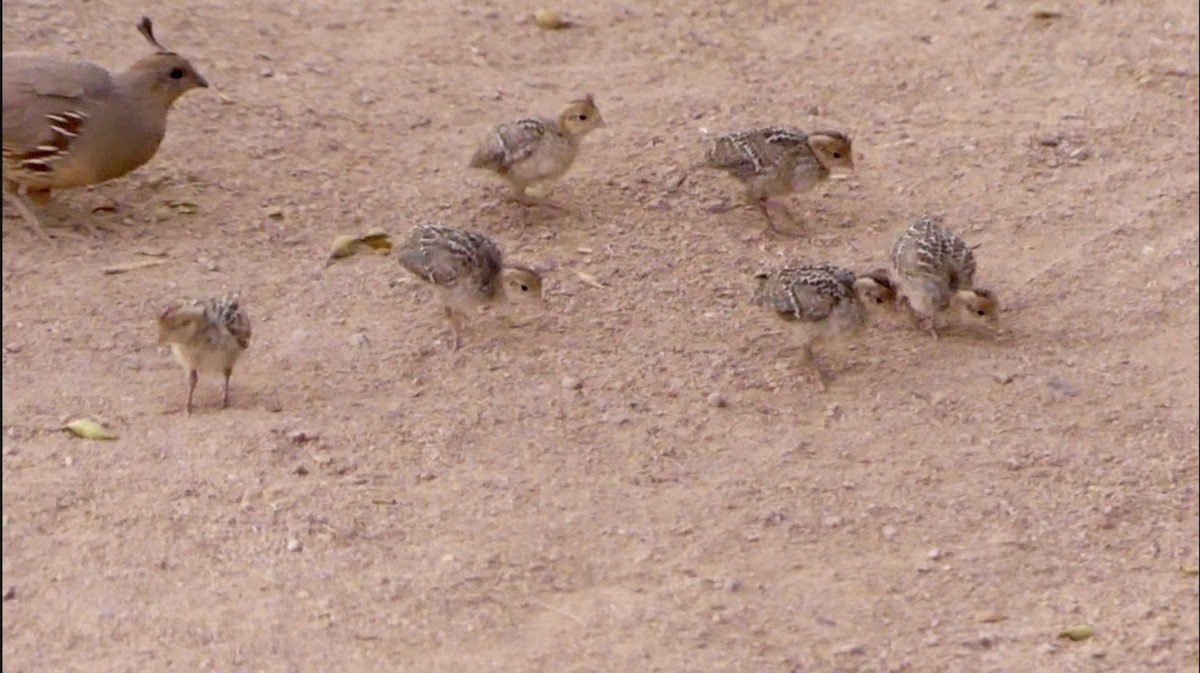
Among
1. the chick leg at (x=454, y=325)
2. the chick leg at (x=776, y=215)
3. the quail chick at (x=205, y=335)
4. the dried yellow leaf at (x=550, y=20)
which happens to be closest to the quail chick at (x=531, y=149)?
the chick leg at (x=776, y=215)

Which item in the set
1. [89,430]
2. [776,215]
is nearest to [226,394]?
→ [89,430]

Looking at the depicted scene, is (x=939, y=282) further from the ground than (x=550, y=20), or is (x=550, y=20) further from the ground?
(x=939, y=282)

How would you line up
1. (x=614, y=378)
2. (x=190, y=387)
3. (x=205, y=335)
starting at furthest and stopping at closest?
1. (x=614, y=378)
2. (x=190, y=387)
3. (x=205, y=335)

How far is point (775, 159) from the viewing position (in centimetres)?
831

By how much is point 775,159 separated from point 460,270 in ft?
5.74

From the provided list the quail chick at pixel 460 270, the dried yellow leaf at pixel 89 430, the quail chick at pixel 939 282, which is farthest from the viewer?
the quail chick at pixel 939 282

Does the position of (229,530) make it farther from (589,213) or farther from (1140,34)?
(1140,34)

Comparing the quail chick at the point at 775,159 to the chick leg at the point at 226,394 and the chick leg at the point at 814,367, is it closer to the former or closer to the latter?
the chick leg at the point at 814,367

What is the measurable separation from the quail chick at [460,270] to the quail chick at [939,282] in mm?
1444

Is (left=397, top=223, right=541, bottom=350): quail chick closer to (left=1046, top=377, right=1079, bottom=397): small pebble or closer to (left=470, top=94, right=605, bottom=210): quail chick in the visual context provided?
(left=470, top=94, right=605, bottom=210): quail chick

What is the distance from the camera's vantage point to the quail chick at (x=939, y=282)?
24.5 feet

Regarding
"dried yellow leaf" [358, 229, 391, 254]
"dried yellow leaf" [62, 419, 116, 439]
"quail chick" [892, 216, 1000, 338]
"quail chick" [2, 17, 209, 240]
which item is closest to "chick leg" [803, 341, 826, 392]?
"quail chick" [892, 216, 1000, 338]

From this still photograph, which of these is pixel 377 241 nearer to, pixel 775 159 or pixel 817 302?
pixel 775 159

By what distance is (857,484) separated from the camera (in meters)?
6.45
